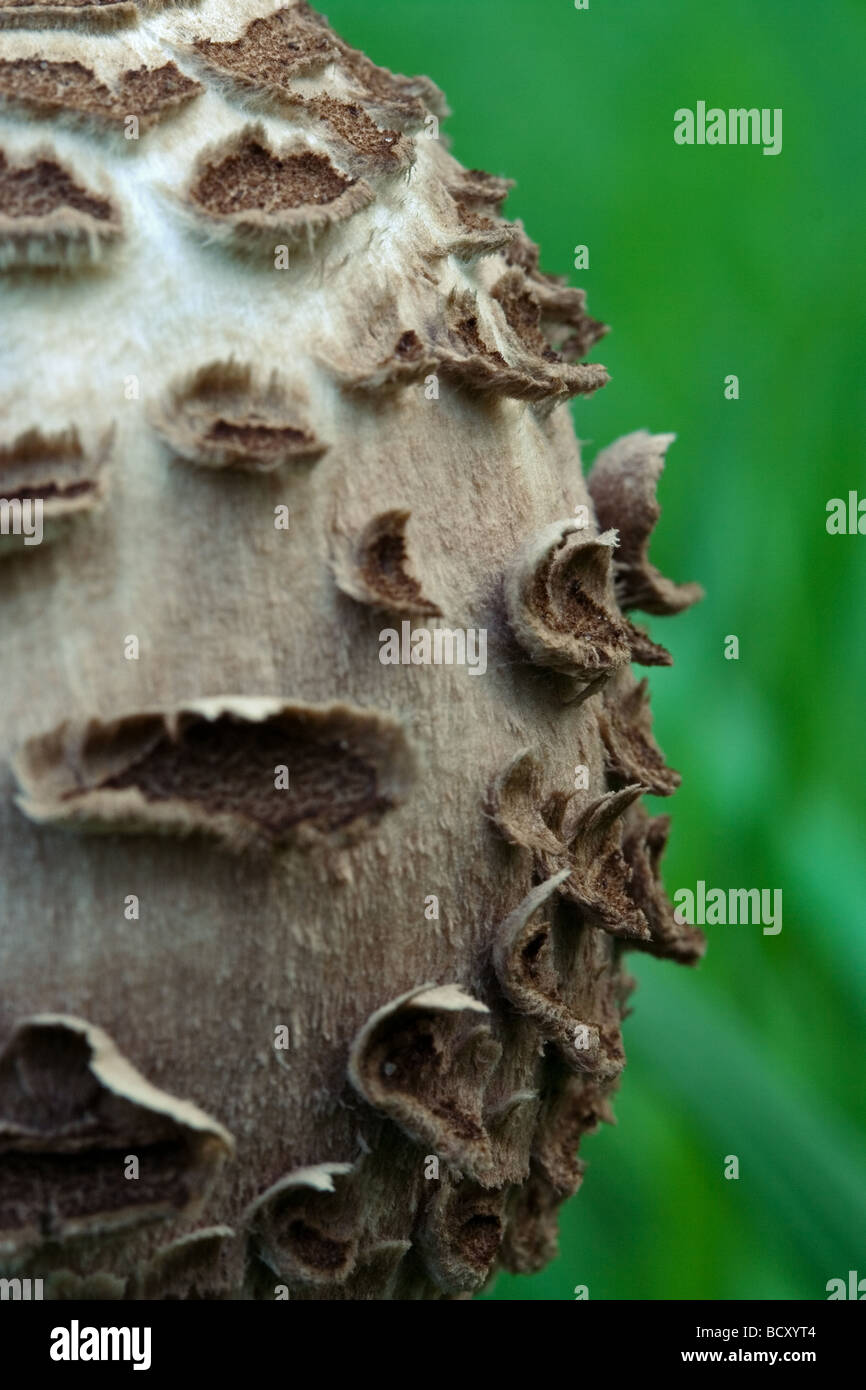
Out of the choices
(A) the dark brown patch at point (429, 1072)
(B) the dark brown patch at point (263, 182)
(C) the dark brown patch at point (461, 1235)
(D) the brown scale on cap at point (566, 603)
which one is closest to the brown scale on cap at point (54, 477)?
(B) the dark brown patch at point (263, 182)

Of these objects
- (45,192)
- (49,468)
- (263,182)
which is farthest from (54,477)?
(263,182)

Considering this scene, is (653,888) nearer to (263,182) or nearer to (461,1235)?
(461,1235)

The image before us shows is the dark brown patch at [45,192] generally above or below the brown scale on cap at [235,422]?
above

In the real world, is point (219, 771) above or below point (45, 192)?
below

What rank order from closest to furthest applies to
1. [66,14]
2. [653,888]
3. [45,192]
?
1. [45,192]
2. [66,14]
3. [653,888]

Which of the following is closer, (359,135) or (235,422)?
(235,422)

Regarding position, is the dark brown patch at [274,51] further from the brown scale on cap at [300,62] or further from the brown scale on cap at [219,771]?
the brown scale on cap at [219,771]
